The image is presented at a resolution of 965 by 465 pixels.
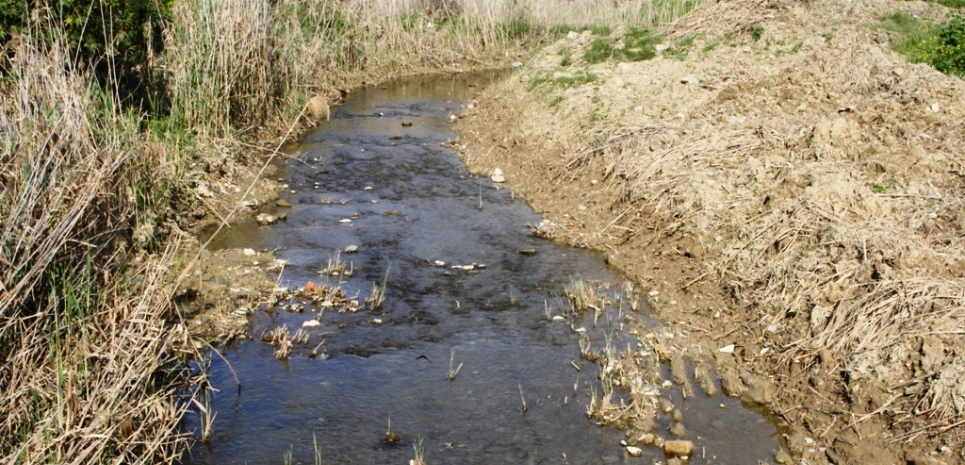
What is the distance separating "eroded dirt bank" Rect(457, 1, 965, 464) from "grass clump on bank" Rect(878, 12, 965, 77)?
0.32 meters

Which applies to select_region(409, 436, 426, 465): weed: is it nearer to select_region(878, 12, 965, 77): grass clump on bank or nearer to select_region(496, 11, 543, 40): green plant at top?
select_region(878, 12, 965, 77): grass clump on bank

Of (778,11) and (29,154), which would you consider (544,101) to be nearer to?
(778,11)

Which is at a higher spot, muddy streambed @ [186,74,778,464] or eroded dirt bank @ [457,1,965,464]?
eroded dirt bank @ [457,1,965,464]

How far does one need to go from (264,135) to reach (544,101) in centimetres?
381

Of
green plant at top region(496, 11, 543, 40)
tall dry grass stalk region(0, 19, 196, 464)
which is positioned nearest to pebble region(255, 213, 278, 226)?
tall dry grass stalk region(0, 19, 196, 464)

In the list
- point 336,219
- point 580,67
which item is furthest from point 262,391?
point 580,67

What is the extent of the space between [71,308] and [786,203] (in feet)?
17.4

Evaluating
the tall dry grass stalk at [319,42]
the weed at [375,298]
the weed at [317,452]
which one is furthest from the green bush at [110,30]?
the weed at [317,452]

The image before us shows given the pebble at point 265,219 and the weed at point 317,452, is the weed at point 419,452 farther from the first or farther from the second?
the pebble at point 265,219

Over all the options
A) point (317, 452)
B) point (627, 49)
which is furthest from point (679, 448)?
point (627, 49)

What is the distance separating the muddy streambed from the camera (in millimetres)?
5035

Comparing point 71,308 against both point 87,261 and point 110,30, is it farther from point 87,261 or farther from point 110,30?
point 110,30

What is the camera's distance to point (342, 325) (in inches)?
256

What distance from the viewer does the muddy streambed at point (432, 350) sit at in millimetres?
5035
